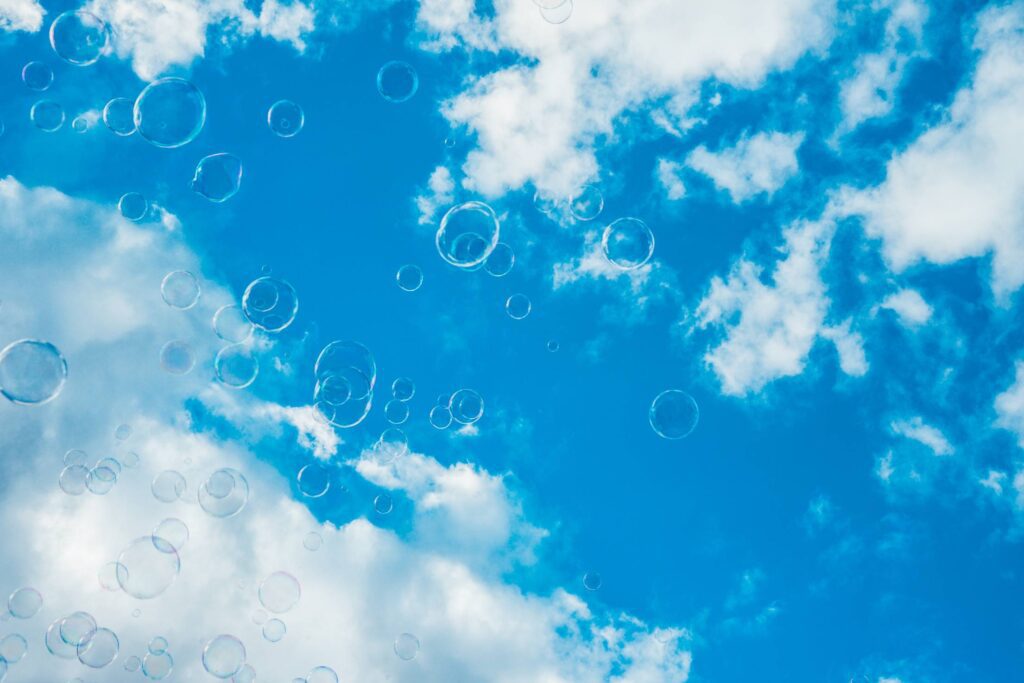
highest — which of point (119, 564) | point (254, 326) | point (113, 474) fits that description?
point (254, 326)

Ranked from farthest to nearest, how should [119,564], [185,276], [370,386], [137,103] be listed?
[185,276] → [370,386] → [119,564] → [137,103]

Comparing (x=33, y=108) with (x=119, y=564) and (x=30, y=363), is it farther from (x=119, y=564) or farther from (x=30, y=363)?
(x=119, y=564)

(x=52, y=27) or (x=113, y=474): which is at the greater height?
(x=52, y=27)

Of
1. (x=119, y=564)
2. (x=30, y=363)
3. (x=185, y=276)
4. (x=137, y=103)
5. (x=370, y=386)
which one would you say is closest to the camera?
(x=30, y=363)

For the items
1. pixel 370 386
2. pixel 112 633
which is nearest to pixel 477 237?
pixel 370 386

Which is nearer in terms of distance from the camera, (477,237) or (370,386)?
(477,237)

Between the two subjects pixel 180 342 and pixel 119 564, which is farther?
pixel 180 342

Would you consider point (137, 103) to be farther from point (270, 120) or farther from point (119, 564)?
point (119, 564)

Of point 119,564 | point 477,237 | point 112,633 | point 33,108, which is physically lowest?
point 112,633

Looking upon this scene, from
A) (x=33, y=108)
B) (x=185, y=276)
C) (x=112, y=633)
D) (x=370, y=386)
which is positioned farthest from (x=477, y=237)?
(x=112, y=633)
